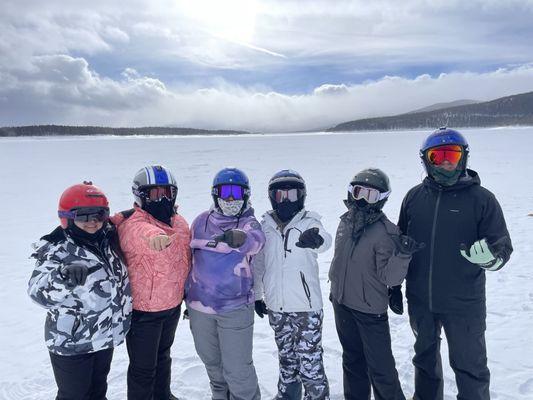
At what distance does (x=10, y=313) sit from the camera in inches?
202

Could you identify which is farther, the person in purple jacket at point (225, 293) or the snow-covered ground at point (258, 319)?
the snow-covered ground at point (258, 319)

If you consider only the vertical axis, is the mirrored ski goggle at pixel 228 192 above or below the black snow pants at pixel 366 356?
above

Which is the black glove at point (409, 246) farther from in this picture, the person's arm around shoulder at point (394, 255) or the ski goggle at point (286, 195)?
the ski goggle at point (286, 195)

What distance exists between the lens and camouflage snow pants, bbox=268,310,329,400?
A: 3.09 meters

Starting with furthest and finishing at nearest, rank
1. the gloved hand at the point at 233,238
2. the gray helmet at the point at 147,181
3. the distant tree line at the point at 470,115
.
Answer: the distant tree line at the point at 470,115 → the gray helmet at the point at 147,181 → the gloved hand at the point at 233,238

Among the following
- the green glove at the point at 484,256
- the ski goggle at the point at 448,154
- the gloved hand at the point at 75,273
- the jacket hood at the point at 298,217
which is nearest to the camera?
the gloved hand at the point at 75,273

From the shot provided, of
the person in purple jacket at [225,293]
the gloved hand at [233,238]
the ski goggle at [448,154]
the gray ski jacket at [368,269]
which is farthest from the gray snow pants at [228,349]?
the ski goggle at [448,154]

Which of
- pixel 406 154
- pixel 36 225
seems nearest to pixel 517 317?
pixel 36 225

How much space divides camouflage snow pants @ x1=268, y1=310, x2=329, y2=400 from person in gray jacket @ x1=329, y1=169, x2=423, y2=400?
21 centimetres

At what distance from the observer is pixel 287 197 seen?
10.5ft

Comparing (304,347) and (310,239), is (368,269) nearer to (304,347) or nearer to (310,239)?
(310,239)

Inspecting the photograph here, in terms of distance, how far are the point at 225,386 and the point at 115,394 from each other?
1075 millimetres

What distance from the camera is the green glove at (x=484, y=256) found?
261 cm

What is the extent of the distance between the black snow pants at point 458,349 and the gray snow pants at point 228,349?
4.05ft
